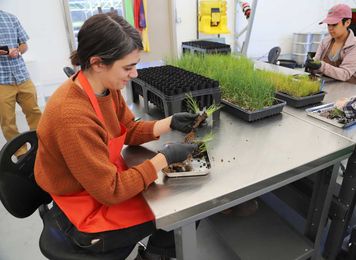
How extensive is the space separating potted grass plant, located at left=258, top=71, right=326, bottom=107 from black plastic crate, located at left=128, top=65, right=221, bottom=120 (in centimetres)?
46

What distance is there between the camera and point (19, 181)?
115 cm

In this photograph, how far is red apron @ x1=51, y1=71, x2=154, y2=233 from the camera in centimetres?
96

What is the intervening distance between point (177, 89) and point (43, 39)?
3.50 meters

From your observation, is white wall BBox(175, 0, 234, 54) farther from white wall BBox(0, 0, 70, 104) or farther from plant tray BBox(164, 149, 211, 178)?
plant tray BBox(164, 149, 211, 178)

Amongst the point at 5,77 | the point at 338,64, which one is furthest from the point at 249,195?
the point at 5,77

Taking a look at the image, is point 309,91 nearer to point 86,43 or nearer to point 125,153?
point 125,153

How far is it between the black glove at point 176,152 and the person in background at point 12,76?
2.14 meters

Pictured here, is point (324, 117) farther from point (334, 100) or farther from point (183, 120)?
point (183, 120)

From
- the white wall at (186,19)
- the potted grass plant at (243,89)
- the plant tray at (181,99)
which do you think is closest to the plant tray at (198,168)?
the plant tray at (181,99)

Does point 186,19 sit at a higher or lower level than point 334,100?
higher

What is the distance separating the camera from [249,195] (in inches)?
37.4

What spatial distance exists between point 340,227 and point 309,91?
2.48 feet

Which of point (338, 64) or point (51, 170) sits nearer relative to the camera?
point (51, 170)

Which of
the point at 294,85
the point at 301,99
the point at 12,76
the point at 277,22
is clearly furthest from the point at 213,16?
the point at 301,99
